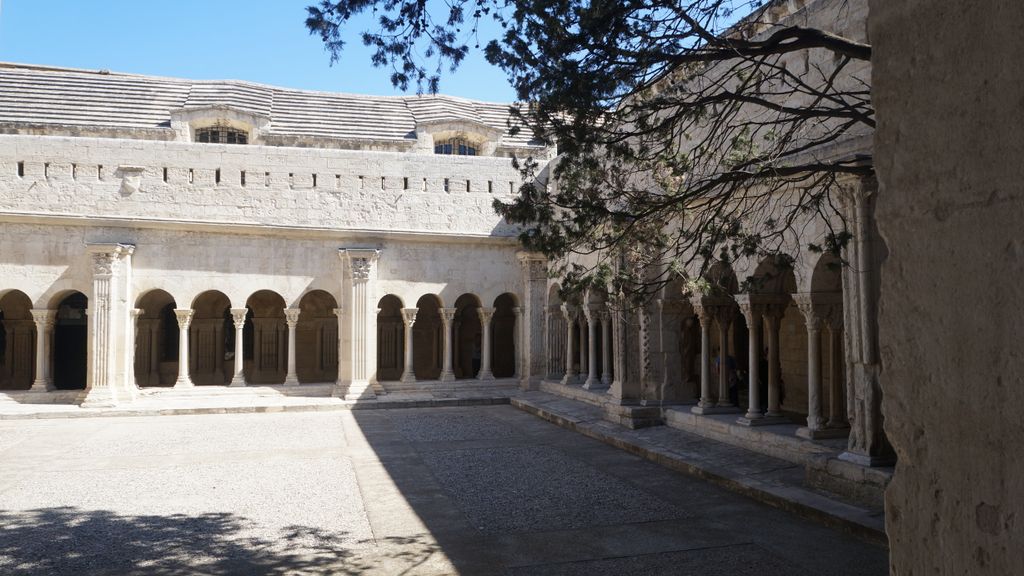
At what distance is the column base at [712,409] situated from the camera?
11.1m

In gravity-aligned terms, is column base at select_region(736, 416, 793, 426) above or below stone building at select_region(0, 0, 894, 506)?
below

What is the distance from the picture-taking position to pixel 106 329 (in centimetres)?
1589

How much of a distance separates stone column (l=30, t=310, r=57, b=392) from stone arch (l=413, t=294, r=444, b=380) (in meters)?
9.37

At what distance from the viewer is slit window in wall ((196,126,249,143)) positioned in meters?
22.0

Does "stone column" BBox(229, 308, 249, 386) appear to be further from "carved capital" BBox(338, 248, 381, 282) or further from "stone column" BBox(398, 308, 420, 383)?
"stone column" BBox(398, 308, 420, 383)

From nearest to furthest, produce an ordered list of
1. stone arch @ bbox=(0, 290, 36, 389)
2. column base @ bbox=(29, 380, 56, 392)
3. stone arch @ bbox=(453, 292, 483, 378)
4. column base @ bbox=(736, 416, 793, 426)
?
column base @ bbox=(736, 416, 793, 426), column base @ bbox=(29, 380, 56, 392), stone arch @ bbox=(0, 290, 36, 389), stone arch @ bbox=(453, 292, 483, 378)

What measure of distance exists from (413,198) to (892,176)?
16904 millimetres

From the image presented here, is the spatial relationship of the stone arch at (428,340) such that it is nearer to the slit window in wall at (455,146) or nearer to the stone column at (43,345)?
the slit window in wall at (455,146)

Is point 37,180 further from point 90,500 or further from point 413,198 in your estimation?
point 90,500

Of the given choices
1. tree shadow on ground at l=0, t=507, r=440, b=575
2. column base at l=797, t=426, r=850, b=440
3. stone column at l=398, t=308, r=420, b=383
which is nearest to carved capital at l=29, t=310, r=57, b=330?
stone column at l=398, t=308, r=420, b=383

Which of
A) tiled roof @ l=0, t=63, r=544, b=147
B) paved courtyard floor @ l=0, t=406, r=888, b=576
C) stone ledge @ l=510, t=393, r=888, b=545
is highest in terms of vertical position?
tiled roof @ l=0, t=63, r=544, b=147

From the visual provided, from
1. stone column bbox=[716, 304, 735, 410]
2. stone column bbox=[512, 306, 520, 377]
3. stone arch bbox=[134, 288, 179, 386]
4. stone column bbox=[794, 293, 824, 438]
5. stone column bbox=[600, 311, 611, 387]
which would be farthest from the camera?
stone arch bbox=[134, 288, 179, 386]

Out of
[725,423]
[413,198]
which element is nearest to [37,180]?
[413,198]

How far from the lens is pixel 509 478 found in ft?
28.1
